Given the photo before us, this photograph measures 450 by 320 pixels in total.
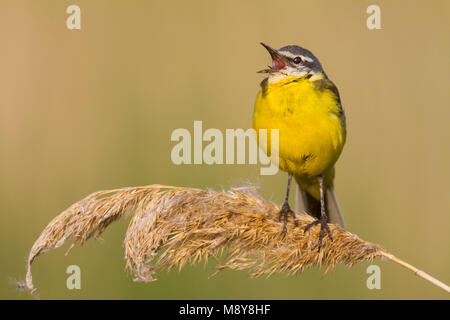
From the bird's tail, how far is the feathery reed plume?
1.17 meters

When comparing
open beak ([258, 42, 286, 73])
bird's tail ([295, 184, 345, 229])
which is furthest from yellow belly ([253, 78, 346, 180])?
bird's tail ([295, 184, 345, 229])

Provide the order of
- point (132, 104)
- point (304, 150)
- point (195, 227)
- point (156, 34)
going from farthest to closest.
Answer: point (156, 34), point (132, 104), point (304, 150), point (195, 227)

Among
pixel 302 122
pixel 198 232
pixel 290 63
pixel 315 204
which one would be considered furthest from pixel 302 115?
pixel 198 232

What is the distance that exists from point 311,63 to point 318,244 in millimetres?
1549

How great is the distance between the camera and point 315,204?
4.30 meters

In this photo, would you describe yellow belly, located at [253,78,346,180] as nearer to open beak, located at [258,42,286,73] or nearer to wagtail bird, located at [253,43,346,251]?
wagtail bird, located at [253,43,346,251]

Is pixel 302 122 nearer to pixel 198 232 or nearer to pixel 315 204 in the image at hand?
pixel 315 204

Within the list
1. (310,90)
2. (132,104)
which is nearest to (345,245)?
(310,90)

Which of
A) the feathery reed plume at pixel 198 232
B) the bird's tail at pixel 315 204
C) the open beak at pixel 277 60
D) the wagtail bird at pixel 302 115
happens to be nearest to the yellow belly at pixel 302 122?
the wagtail bird at pixel 302 115

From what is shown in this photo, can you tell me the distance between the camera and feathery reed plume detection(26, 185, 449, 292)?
2730 mm

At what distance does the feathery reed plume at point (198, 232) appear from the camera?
107 inches

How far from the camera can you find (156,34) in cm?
573

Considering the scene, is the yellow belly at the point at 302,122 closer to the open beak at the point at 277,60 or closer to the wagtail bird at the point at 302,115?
the wagtail bird at the point at 302,115

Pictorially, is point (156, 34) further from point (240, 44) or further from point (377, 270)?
point (377, 270)
